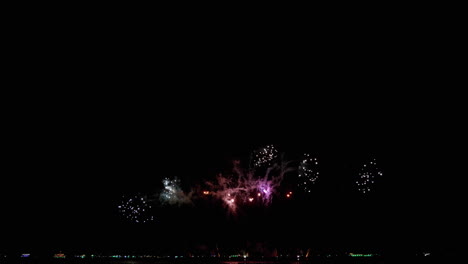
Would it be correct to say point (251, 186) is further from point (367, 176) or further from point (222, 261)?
point (367, 176)

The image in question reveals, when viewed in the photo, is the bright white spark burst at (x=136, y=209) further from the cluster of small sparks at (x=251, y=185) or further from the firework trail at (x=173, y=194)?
the firework trail at (x=173, y=194)

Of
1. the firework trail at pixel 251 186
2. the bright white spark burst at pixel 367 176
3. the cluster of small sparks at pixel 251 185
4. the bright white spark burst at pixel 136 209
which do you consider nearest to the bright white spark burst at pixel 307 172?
the cluster of small sparks at pixel 251 185

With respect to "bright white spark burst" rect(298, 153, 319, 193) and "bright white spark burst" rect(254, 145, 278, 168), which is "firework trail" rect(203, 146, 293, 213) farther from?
"bright white spark burst" rect(298, 153, 319, 193)

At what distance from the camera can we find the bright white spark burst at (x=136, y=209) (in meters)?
17.3

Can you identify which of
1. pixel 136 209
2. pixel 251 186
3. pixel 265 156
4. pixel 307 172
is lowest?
pixel 136 209

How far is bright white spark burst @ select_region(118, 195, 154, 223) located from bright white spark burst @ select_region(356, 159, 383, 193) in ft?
31.7

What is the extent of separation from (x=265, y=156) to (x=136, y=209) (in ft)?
22.1

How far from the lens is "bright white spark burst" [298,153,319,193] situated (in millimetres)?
16875

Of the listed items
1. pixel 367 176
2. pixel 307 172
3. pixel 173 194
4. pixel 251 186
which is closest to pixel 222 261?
pixel 251 186

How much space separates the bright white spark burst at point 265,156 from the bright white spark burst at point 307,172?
134 centimetres

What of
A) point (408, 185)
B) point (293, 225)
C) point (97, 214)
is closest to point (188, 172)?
point (97, 214)

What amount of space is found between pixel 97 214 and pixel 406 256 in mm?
13245

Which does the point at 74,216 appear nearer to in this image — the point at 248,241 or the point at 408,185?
the point at 248,241

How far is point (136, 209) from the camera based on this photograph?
1805 centimetres
